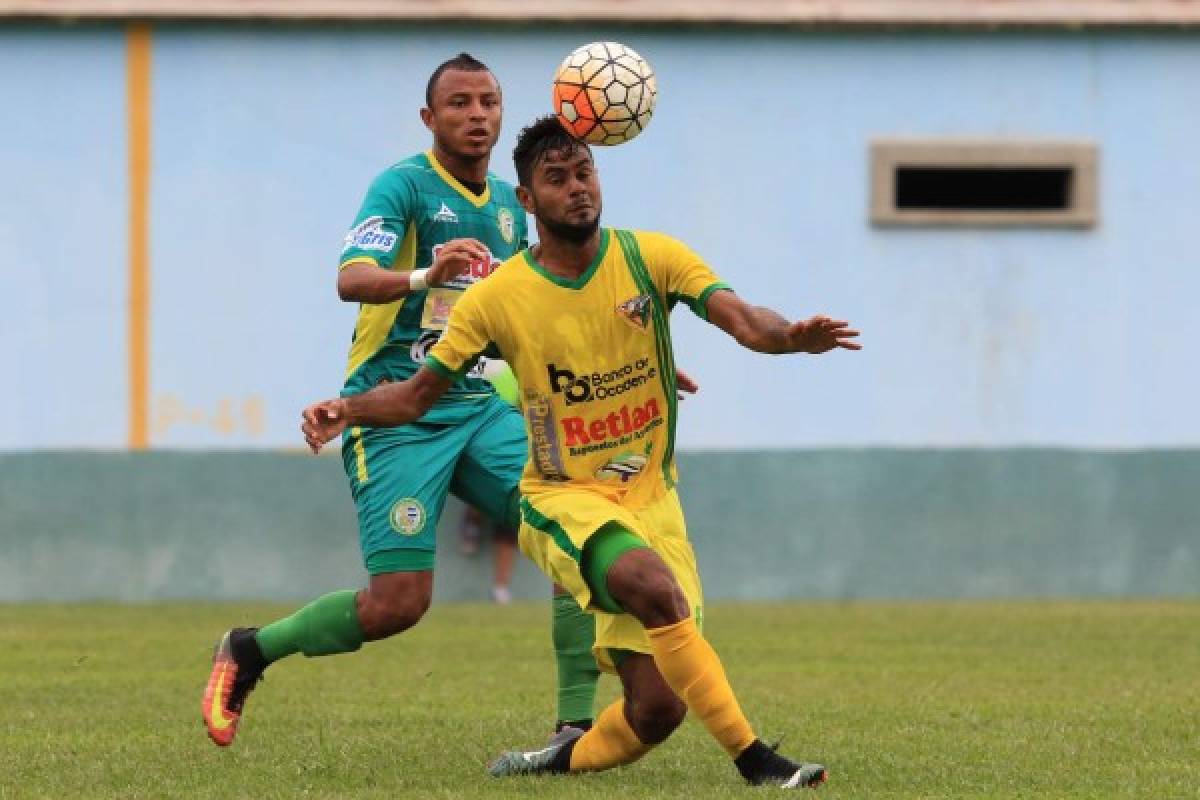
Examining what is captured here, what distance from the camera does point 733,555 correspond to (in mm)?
19844

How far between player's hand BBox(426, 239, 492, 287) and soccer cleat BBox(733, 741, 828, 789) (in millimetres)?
1734

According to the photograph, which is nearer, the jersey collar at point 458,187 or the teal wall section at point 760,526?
the jersey collar at point 458,187

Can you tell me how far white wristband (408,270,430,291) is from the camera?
8.07m

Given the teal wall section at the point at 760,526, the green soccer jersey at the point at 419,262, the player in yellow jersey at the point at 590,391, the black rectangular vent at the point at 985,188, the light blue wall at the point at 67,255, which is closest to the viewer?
the player in yellow jersey at the point at 590,391

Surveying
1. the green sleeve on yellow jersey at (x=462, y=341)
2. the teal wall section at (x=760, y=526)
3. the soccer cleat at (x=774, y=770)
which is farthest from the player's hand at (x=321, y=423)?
the teal wall section at (x=760, y=526)

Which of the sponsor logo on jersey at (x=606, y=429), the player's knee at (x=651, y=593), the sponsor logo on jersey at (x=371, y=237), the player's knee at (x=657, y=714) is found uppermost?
the sponsor logo on jersey at (x=371, y=237)

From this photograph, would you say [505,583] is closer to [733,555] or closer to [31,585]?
[733,555]

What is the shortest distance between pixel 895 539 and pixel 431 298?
37.8 feet

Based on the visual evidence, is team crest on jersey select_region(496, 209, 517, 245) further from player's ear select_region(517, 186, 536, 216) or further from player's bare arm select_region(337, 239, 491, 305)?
player's ear select_region(517, 186, 536, 216)

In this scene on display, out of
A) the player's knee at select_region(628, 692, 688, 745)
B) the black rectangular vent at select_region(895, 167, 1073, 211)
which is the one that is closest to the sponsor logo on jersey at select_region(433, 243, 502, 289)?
the player's knee at select_region(628, 692, 688, 745)

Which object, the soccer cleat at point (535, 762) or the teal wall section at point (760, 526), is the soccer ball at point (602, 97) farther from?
the teal wall section at point (760, 526)

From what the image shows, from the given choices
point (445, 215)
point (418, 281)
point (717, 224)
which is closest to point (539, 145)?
point (418, 281)

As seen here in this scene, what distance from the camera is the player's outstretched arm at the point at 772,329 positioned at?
706 centimetres

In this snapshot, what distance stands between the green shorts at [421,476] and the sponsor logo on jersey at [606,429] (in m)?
1.01
